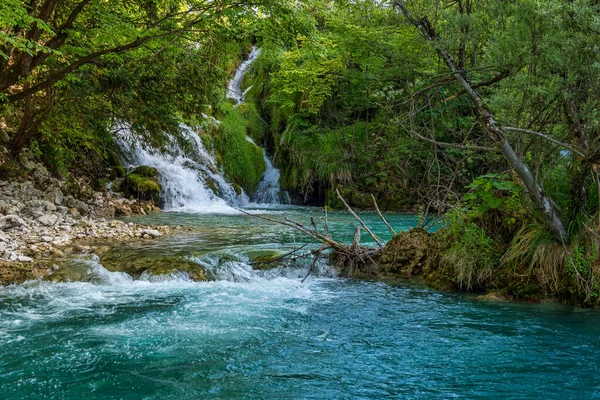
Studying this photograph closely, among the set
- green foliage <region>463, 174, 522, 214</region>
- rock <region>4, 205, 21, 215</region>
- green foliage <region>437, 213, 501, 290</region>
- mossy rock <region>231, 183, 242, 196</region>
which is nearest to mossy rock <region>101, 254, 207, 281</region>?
green foliage <region>437, 213, 501, 290</region>

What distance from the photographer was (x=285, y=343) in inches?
175

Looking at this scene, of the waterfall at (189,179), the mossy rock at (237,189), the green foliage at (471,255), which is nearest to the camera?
the green foliage at (471,255)

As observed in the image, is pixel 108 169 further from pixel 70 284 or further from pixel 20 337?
pixel 20 337

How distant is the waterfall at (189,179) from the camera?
55.8 ft

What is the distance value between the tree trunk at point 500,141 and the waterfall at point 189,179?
12113 mm

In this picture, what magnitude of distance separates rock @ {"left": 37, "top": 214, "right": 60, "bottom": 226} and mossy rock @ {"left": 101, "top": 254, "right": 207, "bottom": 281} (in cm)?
Result: 338

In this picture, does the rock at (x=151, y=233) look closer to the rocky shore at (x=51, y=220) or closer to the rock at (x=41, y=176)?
the rocky shore at (x=51, y=220)

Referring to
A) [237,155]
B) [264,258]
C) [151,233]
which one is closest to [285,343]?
[264,258]

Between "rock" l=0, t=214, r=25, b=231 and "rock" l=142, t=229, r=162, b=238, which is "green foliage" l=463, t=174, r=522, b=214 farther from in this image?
"rock" l=0, t=214, r=25, b=231

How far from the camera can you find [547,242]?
5637 millimetres

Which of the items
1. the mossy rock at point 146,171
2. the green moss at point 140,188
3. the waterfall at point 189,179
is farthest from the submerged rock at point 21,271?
the mossy rock at point 146,171

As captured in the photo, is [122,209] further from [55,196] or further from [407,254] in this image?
[407,254]

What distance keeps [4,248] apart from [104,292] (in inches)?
107

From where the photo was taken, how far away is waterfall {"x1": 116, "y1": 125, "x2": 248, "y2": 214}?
55.8 ft
